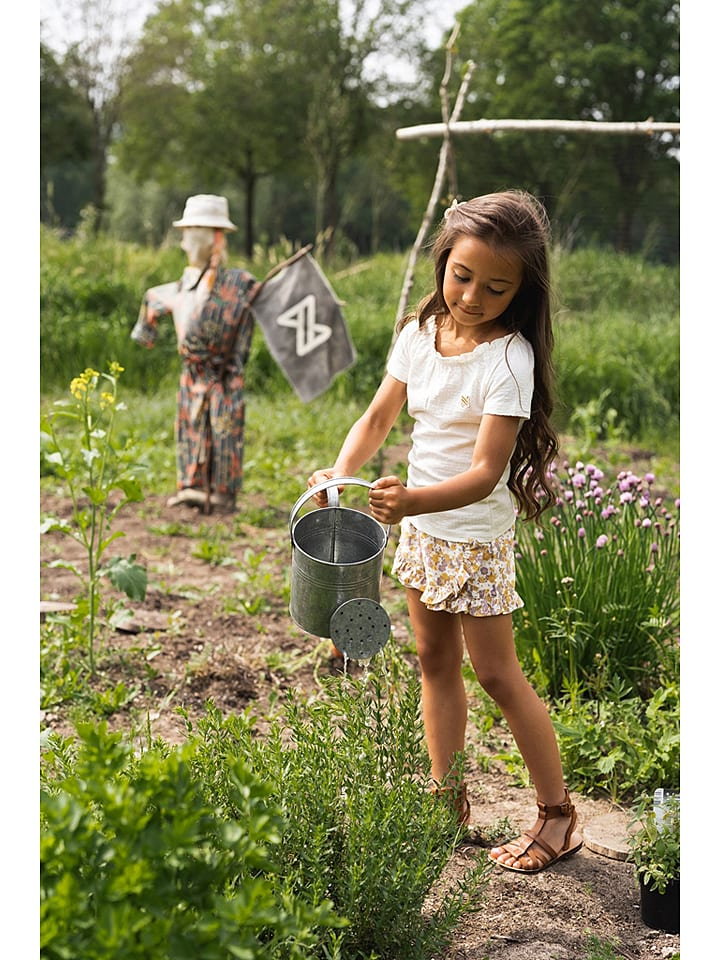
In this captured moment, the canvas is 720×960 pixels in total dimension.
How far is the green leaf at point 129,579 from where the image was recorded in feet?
10.7

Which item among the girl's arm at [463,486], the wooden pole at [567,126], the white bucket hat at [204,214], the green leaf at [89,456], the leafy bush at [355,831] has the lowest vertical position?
the leafy bush at [355,831]

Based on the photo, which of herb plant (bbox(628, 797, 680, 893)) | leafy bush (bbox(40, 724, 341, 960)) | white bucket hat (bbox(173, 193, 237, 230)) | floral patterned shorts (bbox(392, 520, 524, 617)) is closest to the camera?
leafy bush (bbox(40, 724, 341, 960))

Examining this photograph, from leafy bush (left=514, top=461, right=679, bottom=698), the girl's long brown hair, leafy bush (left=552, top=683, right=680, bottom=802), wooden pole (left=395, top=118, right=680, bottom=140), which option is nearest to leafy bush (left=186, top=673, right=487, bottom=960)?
the girl's long brown hair

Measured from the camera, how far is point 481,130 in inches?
165

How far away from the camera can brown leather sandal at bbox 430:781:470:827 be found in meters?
2.18

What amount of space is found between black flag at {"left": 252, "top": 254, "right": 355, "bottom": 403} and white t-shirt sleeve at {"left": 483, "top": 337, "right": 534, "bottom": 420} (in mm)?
3284

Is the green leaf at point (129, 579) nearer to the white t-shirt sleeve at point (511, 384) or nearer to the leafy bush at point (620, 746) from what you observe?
the leafy bush at point (620, 746)

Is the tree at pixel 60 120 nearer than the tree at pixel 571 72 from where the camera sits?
No

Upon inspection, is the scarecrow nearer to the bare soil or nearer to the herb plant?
the bare soil

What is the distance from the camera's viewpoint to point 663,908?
2184 mm

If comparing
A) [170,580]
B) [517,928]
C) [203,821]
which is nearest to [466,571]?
[517,928]

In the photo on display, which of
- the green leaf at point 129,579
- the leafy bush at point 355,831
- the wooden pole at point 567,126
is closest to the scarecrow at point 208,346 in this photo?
the wooden pole at point 567,126

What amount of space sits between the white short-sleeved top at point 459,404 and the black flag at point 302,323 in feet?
10.2

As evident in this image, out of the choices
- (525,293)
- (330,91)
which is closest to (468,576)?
(525,293)
